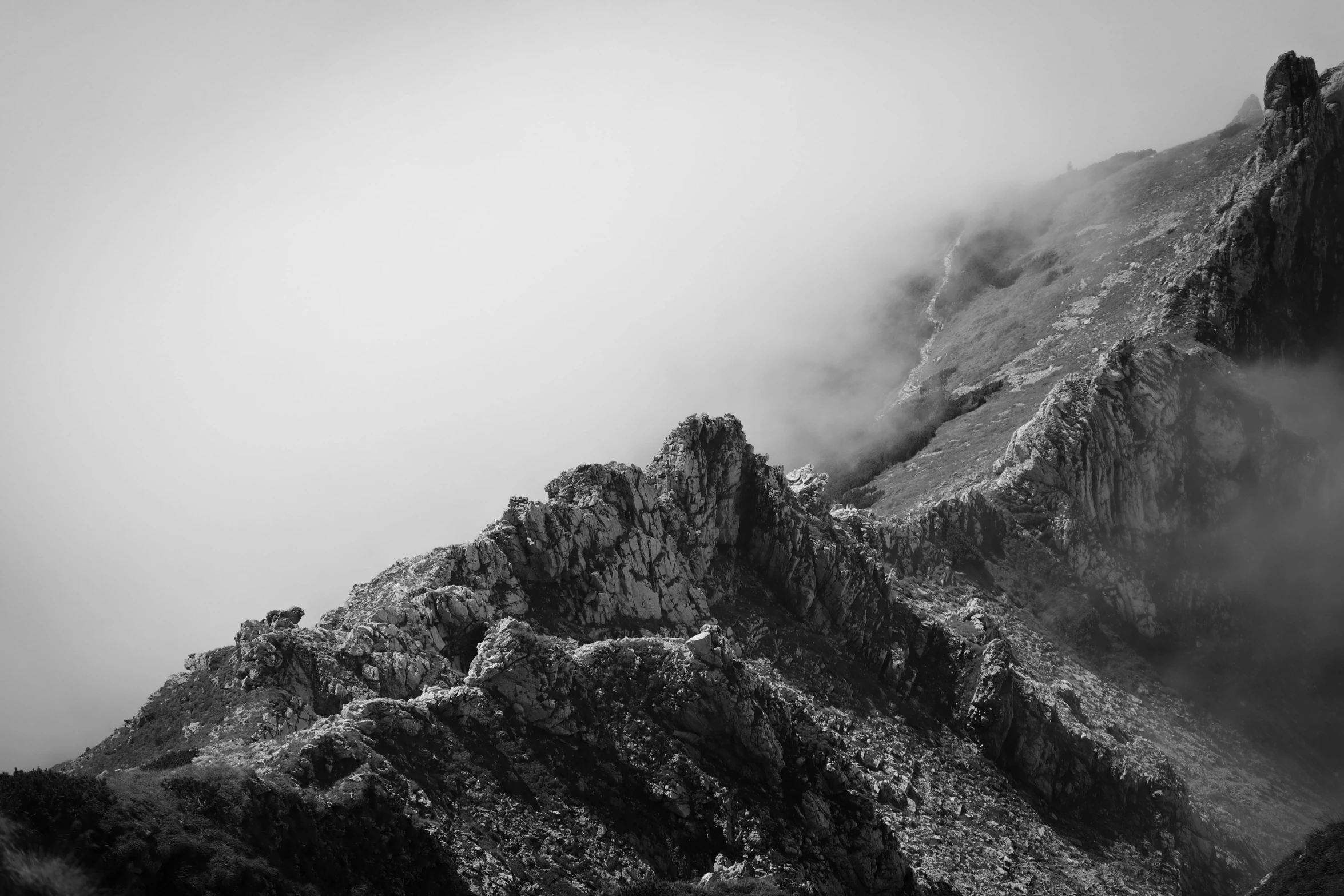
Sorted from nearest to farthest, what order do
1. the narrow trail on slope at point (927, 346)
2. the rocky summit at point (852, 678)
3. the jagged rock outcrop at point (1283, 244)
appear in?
the rocky summit at point (852, 678) → the jagged rock outcrop at point (1283, 244) → the narrow trail on slope at point (927, 346)

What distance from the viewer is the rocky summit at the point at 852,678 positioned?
136ft

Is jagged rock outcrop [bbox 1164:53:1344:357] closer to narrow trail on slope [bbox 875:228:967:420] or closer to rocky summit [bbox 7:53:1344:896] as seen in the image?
rocky summit [bbox 7:53:1344:896]

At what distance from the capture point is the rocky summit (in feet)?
136

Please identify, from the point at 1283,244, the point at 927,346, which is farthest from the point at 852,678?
the point at 927,346

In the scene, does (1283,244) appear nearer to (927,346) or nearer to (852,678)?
(927,346)

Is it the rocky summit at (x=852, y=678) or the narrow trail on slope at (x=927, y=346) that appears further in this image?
the narrow trail on slope at (x=927, y=346)

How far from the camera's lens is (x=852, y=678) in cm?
7025

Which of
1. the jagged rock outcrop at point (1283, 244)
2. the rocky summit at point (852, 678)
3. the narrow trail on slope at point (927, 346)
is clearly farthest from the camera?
the narrow trail on slope at point (927, 346)

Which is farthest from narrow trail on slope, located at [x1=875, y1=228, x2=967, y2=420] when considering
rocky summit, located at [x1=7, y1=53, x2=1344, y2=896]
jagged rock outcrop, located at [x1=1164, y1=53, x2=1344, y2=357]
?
jagged rock outcrop, located at [x1=1164, y1=53, x2=1344, y2=357]

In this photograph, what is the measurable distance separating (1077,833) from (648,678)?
32308 millimetres

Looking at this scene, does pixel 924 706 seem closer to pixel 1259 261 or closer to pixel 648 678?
pixel 648 678

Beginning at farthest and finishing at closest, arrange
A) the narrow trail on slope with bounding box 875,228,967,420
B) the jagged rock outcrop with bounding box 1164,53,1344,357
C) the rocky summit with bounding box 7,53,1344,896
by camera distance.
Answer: the narrow trail on slope with bounding box 875,228,967,420 → the jagged rock outcrop with bounding box 1164,53,1344,357 → the rocky summit with bounding box 7,53,1344,896

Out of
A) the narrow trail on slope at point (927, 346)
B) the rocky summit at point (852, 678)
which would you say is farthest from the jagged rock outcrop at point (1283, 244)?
the narrow trail on slope at point (927, 346)

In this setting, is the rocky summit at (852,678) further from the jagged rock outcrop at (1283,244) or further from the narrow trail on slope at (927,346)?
the narrow trail on slope at (927,346)
